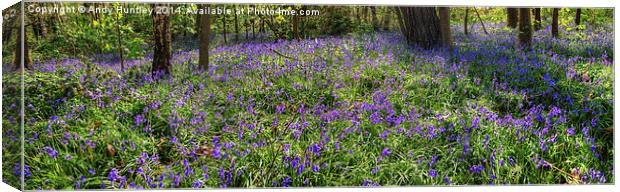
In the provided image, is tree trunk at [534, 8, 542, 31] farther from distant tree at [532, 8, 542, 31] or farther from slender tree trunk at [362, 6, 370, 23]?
slender tree trunk at [362, 6, 370, 23]

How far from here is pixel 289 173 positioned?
190 inches

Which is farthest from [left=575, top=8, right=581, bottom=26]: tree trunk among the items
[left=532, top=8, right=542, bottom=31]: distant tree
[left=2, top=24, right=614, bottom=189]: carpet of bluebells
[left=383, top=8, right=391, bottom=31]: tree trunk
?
[left=383, top=8, right=391, bottom=31]: tree trunk

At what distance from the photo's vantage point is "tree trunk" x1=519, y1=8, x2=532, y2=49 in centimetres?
538

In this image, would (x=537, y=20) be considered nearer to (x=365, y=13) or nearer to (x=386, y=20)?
(x=386, y=20)

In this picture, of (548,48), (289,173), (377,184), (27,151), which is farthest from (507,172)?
(27,151)

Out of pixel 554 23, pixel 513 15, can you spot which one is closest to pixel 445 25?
pixel 513 15

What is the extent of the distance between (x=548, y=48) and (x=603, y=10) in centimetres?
66

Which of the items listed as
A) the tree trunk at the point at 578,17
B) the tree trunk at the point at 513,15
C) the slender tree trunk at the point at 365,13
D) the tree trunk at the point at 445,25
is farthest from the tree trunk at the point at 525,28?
the slender tree trunk at the point at 365,13

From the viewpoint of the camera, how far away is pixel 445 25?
5.51 meters

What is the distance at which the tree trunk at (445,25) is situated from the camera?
530 centimetres

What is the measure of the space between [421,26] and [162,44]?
2.47m

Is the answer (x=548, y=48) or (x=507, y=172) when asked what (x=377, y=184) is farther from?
(x=548, y=48)

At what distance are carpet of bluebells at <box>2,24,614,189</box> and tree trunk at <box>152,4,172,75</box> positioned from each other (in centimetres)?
8

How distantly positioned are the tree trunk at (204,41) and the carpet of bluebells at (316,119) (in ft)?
0.18
